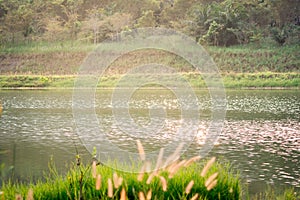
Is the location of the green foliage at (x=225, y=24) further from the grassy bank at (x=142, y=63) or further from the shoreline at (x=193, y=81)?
the shoreline at (x=193, y=81)

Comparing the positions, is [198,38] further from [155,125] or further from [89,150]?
[89,150]

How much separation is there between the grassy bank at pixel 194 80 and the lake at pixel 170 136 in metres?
9.92

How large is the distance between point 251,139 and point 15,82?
2274 centimetres

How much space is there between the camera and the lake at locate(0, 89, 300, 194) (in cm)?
873

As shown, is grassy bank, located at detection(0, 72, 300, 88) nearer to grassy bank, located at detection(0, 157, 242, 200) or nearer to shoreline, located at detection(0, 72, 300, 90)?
shoreline, located at detection(0, 72, 300, 90)

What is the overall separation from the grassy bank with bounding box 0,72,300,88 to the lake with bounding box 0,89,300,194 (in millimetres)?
9919

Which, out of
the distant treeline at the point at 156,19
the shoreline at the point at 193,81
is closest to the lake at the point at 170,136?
the shoreline at the point at 193,81

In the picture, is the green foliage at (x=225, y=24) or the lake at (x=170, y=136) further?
the green foliage at (x=225, y=24)

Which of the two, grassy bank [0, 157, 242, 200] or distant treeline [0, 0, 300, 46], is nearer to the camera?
grassy bank [0, 157, 242, 200]

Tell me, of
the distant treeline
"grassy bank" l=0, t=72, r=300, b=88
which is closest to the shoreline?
"grassy bank" l=0, t=72, r=300, b=88

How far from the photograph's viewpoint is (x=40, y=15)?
45562mm

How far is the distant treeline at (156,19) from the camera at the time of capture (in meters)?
38.9

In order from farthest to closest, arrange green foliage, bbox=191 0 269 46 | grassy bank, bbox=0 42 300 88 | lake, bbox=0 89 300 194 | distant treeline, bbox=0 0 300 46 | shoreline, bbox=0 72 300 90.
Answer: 1. distant treeline, bbox=0 0 300 46
2. green foliage, bbox=191 0 269 46
3. grassy bank, bbox=0 42 300 88
4. shoreline, bbox=0 72 300 90
5. lake, bbox=0 89 300 194

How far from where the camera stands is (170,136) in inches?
498
